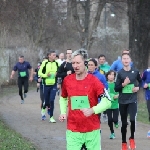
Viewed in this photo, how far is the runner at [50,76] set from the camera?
55.7 feet

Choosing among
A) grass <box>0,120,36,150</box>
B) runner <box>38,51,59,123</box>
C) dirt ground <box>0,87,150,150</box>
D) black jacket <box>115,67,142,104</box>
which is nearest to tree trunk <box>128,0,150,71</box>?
dirt ground <box>0,87,150,150</box>

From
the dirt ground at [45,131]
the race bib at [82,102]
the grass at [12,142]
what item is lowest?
the dirt ground at [45,131]

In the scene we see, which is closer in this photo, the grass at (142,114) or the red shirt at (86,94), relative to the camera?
the red shirt at (86,94)

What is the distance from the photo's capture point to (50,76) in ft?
56.1

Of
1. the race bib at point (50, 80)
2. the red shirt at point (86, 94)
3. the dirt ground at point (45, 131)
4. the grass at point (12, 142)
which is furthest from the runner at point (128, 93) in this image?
the race bib at point (50, 80)

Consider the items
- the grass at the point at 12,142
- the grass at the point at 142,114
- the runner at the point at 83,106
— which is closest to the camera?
the runner at the point at 83,106

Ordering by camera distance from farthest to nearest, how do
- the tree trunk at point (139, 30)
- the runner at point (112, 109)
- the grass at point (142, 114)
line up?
the tree trunk at point (139, 30) → the grass at point (142, 114) → the runner at point (112, 109)

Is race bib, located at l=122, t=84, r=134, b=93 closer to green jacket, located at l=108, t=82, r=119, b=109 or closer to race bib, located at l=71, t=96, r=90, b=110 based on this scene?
green jacket, located at l=108, t=82, r=119, b=109

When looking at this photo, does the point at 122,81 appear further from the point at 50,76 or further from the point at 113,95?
the point at 50,76

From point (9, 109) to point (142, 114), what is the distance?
5188 millimetres

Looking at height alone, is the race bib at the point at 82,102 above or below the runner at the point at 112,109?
above

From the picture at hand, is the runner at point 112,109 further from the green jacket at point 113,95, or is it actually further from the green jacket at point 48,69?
the green jacket at point 48,69

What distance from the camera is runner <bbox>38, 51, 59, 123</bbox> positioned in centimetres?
1698

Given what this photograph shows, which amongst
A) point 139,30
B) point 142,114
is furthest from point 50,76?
point 139,30
